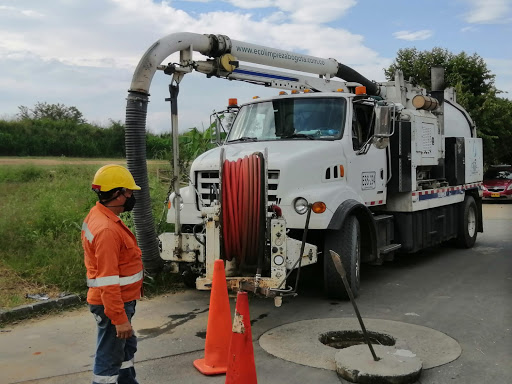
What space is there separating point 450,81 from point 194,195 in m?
23.2

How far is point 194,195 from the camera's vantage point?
722 cm

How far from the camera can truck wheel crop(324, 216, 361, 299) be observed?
6.88 meters

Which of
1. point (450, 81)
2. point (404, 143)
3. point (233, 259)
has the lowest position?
point (233, 259)

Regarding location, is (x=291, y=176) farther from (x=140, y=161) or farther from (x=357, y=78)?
Result: (x=357, y=78)

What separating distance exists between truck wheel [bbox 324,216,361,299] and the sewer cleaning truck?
15mm

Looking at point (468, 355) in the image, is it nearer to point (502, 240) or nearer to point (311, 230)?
point (311, 230)

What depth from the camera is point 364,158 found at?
7898 millimetres

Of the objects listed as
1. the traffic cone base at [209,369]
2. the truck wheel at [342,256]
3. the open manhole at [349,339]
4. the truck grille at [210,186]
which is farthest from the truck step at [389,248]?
the traffic cone base at [209,369]

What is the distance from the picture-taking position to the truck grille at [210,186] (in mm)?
6715

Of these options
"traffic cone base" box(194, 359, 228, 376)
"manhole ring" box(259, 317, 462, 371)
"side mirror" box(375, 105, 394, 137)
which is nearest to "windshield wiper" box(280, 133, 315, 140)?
"side mirror" box(375, 105, 394, 137)

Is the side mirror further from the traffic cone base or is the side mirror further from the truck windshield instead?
the traffic cone base

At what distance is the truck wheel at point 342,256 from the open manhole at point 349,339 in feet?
3.51

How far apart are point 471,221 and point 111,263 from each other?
10036 millimetres

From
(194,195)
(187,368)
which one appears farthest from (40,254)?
(187,368)
